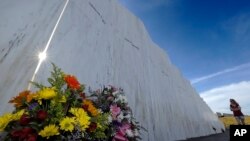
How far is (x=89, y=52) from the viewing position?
4715mm

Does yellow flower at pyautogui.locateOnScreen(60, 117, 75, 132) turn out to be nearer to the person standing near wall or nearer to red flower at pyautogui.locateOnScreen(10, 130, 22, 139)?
red flower at pyautogui.locateOnScreen(10, 130, 22, 139)

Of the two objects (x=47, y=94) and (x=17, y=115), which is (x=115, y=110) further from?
(x=17, y=115)

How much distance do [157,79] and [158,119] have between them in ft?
5.71

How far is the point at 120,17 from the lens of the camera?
6973mm

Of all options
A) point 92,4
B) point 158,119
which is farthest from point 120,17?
point 158,119

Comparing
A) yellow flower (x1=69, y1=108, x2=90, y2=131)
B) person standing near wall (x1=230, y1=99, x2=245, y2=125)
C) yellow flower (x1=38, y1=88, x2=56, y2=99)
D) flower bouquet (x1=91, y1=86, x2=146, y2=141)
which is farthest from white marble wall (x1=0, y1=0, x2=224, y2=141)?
person standing near wall (x1=230, y1=99, x2=245, y2=125)

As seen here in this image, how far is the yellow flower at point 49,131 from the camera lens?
201 cm

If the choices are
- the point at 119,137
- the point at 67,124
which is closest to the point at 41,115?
the point at 67,124

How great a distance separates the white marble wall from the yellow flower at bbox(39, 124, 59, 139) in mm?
1234

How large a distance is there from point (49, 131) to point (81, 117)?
327 mm

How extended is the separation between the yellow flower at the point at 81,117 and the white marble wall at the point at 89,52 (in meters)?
1.18

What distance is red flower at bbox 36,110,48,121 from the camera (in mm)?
2086

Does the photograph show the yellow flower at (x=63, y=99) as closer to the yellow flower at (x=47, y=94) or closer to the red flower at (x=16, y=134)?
the yellow flower at (x=47, y=94)

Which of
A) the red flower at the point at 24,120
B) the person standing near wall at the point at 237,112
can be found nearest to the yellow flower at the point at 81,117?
the red flower at the point at 24,120
